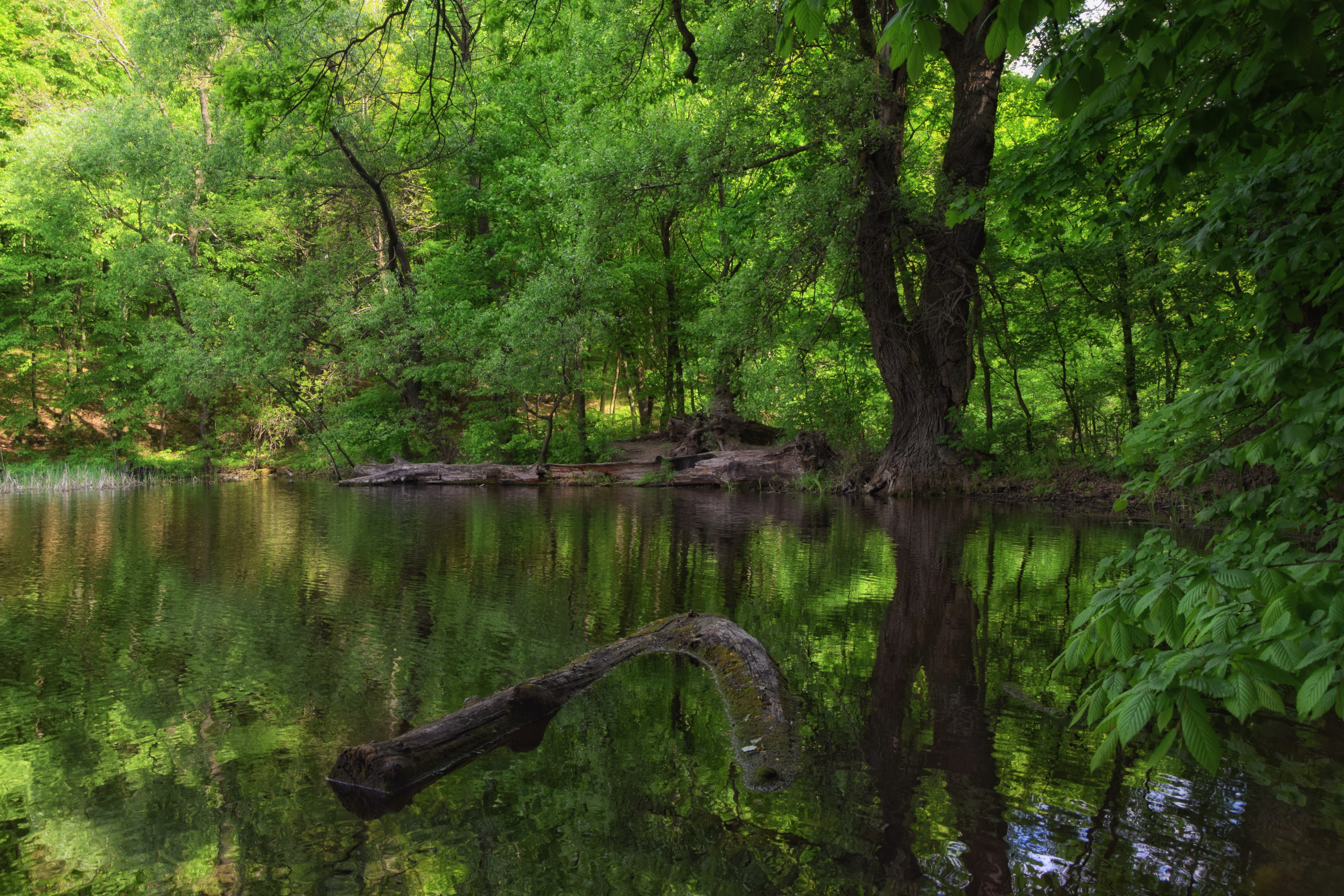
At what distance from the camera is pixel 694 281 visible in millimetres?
25812

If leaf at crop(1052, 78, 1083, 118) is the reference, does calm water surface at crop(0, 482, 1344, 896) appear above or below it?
below

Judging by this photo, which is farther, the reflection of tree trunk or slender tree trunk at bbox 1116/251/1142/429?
slender tree trunk at bbox 1116/251/1142/429

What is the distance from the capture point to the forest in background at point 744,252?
2045mm

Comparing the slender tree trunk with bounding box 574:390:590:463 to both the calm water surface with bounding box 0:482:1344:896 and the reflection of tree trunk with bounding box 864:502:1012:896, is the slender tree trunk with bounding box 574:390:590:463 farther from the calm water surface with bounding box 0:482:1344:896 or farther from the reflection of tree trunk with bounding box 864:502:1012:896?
the reflection of tree trunk with bounding box 864:502:1012:896

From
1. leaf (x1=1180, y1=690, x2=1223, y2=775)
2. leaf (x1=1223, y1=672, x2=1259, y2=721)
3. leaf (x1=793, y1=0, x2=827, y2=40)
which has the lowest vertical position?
leaf (x1=1180, y1=690, x2=1223, y2=775)

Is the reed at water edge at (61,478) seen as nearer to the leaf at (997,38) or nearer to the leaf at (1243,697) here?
the leaf at (997,38)

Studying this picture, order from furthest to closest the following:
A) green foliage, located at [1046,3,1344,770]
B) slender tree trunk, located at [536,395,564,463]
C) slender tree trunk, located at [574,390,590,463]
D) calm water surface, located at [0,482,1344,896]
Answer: slender tree trunk, located at [574,390,590,463], slender tree trunk, located at [536,395,564,463], calm water surface, located at [0,482,1344,896], green foliage, located at [1046,3,1344,770]

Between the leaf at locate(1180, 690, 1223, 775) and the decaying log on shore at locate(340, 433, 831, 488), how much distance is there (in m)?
17.3

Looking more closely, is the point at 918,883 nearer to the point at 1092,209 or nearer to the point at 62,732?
the point at 62,732

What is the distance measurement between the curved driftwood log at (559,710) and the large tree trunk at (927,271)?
1034cm

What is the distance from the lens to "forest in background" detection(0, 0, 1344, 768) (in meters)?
2.04

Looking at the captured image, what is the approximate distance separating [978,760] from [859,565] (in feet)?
14.8

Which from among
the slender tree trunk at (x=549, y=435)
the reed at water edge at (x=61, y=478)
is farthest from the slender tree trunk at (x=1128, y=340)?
the reed at water edge at (x=61, y=478)

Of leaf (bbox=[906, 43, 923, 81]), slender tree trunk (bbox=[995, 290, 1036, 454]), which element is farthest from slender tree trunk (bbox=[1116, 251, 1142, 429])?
leaf (bbox=[906, 43, 923, 81])
